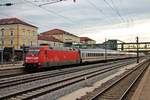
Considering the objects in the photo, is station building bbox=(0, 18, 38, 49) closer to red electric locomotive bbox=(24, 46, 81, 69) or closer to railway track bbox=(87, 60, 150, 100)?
red electric locomotive bbox=(24, 46, 81, 69)

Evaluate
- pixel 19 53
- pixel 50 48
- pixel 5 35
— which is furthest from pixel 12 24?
pixel 50 48

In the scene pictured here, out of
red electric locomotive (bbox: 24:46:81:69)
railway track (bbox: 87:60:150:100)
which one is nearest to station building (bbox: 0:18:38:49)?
red electric locomotive (bbox: 24:46:81:69)

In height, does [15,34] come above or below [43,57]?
above

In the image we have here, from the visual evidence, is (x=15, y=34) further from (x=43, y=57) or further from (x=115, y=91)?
(x=115, y=91)

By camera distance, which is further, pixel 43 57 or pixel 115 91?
pixel 43 57

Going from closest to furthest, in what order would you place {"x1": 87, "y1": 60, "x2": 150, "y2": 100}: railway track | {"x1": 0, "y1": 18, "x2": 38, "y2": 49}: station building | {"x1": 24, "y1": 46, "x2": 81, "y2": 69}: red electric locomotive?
{"x1": 87, "y1": 60, "x2": 150, "y2": 100}: railway track
{"x1": 24, "y1": 46, "x2": 81, "y2": 69}: red electric locomotive
{"x1": 0, "y1": 18, "x2": 38, "y2": 49}: station building

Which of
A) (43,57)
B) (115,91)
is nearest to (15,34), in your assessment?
(43,57)

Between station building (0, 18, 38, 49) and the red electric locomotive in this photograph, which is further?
station building (0, 18, 38, 49)

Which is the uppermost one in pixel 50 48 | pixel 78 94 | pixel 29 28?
pixel 29 28

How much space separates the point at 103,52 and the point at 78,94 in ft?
191

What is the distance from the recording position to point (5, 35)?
385 feet

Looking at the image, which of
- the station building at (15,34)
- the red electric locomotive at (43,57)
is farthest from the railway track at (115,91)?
the station building at (15,34)

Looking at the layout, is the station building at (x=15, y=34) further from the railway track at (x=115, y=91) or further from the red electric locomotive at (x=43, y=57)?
the railway track at (x=115, y=91)

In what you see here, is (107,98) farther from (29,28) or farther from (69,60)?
(29,28)
